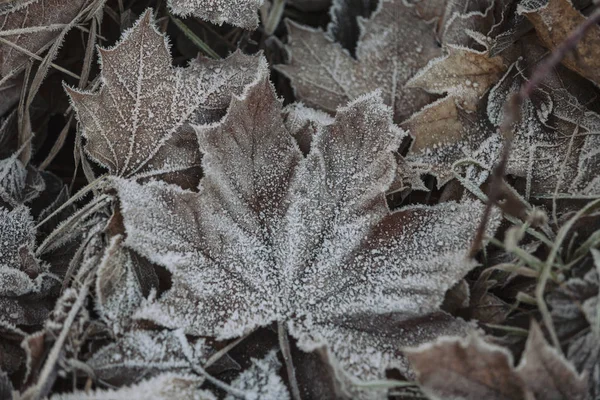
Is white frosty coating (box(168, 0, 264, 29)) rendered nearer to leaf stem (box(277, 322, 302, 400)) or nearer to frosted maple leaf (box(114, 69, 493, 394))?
frosted maple leaf (box(114, 69, 493, 394))

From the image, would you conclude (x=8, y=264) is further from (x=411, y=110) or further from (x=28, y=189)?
(x=411, y=110)

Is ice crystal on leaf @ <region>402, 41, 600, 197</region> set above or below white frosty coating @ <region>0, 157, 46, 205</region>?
above

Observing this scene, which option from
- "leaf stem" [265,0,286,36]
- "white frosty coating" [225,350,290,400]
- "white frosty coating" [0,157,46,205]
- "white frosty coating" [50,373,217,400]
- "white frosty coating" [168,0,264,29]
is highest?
"white frosty coating" [168,0,264,29]

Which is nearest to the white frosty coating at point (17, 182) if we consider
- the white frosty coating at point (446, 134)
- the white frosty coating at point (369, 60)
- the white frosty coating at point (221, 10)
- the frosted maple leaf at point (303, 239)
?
the frosted maple leaf at point (303, 239)

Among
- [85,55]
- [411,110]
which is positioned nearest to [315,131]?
[411,110]

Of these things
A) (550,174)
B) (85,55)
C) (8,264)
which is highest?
(85,55)

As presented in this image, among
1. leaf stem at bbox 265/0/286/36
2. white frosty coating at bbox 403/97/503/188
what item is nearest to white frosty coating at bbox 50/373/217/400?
white frosty coating at bbox 403/97/503/188
